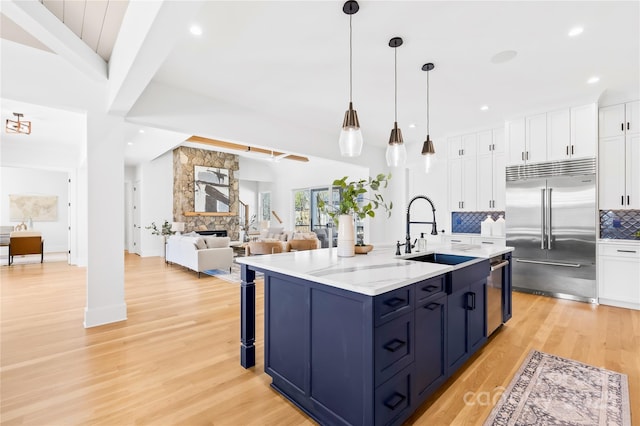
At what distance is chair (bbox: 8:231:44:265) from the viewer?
716 centimetres

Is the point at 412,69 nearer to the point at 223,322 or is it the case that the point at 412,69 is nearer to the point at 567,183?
the point at 567,183

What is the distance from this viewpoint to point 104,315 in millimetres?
3312

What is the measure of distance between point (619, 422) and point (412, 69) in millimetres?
3233

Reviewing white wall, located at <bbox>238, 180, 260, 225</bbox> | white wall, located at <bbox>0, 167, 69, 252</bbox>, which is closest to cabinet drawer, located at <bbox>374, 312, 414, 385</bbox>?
white wall, located at <bbox>238, 180, 260, 225</bbox>

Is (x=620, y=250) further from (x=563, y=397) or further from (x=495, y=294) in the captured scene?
(x=563, y=397)

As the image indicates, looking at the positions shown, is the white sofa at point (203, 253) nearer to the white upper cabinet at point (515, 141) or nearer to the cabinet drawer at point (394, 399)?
the cabinet drawer at point (394, 399)

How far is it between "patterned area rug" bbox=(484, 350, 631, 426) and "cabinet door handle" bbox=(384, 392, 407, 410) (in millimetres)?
584

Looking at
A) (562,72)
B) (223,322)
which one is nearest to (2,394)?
(223,322)

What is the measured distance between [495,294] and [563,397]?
989mm

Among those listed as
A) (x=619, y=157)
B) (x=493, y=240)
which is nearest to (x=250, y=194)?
(x=493, y=240)

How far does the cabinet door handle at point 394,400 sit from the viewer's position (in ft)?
5.05

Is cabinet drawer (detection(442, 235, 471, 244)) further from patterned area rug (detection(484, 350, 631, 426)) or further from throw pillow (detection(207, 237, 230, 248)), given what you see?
throw pillow (detection(207, 237, 230, 248))

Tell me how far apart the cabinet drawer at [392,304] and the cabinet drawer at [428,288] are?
0.08m

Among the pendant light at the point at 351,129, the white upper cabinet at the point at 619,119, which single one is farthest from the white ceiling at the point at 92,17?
the white upper cabinet at the point at 619,119
